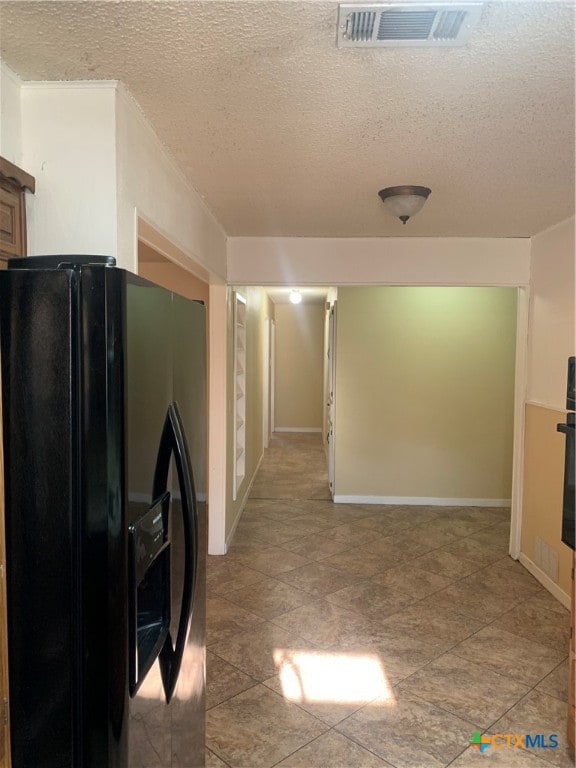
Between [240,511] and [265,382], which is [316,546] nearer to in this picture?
[240,511]

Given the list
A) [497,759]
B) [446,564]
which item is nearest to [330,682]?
[497,759]

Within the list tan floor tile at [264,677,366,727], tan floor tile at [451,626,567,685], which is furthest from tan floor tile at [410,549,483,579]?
tan floor tile at [264,677,366,727]

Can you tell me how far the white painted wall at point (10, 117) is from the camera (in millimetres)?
1467

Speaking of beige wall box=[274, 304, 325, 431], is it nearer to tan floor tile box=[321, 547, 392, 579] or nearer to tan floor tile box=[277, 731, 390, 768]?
tan floor tile box=[321, 547, 392, 579]

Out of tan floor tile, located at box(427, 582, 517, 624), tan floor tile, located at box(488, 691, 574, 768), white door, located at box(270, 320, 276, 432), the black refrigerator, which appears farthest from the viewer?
white door, located at box(270, 320, 276, 432)

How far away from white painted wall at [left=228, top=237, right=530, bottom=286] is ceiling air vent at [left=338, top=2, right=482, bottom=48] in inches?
102

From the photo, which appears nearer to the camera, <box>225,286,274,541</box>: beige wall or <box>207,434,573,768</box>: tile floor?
<box>207,434,573,768</box>: tile floor

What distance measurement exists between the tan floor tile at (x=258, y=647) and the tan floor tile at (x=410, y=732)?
53cm

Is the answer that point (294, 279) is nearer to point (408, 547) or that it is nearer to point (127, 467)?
point (408, 547)

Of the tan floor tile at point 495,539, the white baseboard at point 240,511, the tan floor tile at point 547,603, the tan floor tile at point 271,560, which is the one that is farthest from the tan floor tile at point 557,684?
the white baseboard at point 240,511

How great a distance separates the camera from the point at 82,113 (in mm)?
1568

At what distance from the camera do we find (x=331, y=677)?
8.53 feet

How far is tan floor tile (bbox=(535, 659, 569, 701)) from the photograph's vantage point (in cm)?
249

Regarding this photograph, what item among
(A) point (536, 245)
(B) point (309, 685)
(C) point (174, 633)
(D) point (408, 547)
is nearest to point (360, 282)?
(A) point (536, 245)
